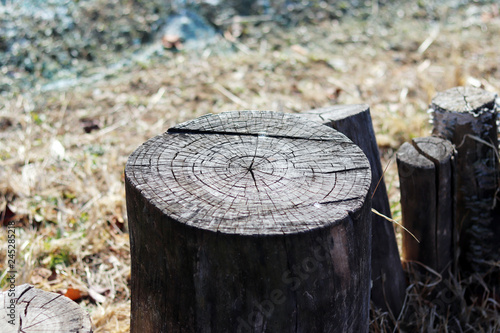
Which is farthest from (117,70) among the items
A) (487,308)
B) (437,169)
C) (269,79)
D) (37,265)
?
(487,308)

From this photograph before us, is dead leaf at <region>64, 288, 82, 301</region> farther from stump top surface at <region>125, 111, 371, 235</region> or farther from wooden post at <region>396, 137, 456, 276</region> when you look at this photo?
wooden post at <region>396, 137, 456, 276</region>

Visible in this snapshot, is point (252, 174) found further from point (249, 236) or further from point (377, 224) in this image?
point (377, 224)

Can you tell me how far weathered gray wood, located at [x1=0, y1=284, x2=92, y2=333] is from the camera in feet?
4.63

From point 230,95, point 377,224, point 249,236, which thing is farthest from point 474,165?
point 230,95

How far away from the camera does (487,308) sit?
8.05ft

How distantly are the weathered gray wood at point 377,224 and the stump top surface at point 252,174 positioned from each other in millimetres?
455

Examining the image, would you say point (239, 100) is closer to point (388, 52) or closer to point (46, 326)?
point (388, 52)

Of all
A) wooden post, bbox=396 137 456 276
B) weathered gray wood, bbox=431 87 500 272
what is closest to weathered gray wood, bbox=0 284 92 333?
wooden post, bbox=396 137 456 276

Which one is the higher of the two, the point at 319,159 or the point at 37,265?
the point at 319,159

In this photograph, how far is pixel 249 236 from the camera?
53.1 inches

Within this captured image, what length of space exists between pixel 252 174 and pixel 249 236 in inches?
12.1

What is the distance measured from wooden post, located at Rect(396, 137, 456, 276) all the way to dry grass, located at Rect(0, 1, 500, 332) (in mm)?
152

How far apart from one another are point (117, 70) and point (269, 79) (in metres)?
1.55

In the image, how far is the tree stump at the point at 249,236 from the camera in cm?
139
